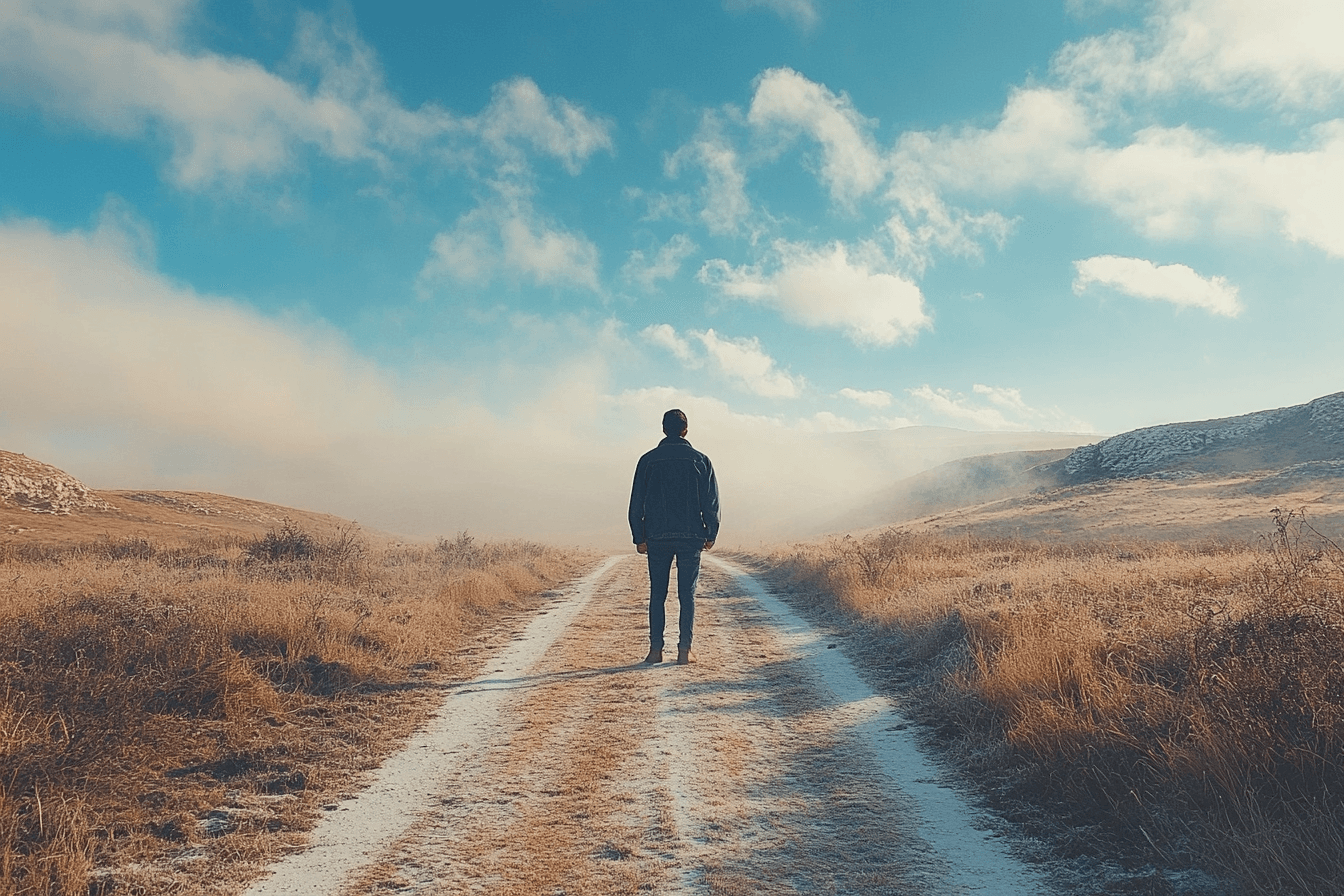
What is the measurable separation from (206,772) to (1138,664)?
691cm

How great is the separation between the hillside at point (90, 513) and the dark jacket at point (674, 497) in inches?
682

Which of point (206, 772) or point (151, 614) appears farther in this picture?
point (151, 614)

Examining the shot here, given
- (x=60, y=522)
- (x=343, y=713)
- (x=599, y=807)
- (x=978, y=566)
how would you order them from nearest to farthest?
(x=599, y=807) → (x=343, y=713) → (x=978, y=566) → (x=60, y=522)

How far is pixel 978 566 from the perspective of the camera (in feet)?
47.5

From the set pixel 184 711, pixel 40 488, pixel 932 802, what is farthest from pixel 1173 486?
pixel 40 488

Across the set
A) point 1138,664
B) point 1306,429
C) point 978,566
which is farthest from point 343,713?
point 1306,429

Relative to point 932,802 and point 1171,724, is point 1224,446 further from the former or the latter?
point 932,802

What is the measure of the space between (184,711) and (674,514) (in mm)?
5065

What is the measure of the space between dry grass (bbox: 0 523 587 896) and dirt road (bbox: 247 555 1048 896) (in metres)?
0.53

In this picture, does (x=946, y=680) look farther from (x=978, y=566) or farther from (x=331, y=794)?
(x=978, y=566)

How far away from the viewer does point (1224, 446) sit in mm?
49406

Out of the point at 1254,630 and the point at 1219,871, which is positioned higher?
the point at 1254,630

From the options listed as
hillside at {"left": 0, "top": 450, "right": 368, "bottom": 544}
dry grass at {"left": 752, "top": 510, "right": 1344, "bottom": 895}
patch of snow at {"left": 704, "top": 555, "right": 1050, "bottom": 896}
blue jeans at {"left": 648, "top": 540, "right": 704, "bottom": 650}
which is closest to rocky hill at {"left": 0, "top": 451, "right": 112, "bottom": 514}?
hillside at {"left": 0, "top": 450, "right": 368, "bottom": 544}

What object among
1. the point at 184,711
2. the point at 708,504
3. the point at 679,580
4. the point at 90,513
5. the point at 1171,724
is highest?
the point at 708,504
